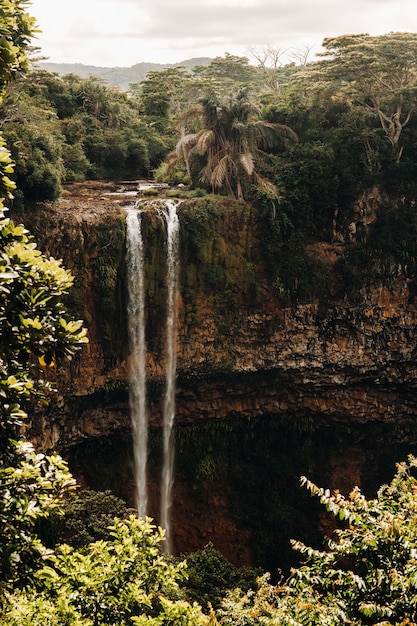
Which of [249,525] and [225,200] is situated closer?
[225,200]

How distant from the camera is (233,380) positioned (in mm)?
18250

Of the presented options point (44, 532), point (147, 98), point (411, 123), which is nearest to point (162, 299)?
point (44, 532)

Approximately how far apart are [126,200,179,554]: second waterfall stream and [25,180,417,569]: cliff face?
0.74ft

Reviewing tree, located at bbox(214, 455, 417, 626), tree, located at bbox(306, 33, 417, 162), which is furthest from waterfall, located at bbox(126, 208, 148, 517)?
tree, located at bbox(214, 455, 417, 626)

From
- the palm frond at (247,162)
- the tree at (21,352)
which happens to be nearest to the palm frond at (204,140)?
the palm frond at (247,162)

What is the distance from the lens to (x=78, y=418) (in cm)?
1661

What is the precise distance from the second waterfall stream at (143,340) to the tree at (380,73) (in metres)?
6.92

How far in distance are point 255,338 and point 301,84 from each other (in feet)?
29.3

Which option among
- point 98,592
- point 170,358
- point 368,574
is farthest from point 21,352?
point 170,358

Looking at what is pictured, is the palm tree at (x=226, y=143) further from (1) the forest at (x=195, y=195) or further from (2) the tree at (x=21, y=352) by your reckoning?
(2) the tree at (x=21, y=352)

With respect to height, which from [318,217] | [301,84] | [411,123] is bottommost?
[318,217]

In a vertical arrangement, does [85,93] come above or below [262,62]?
below

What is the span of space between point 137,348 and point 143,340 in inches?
10.6

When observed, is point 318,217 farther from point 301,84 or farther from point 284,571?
point 284,571
